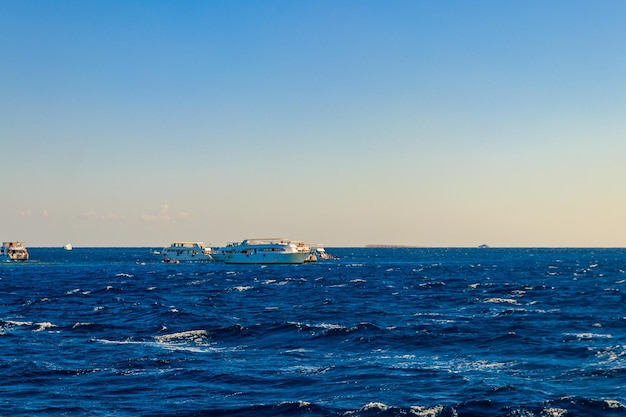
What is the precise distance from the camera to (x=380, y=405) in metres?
30.4

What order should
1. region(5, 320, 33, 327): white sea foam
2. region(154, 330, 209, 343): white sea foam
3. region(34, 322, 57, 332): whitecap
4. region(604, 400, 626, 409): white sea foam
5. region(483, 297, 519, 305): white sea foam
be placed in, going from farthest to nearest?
region(483, 297, 519, 305): white sea foam, region(5, 320, 33, 327): white sea foam, region(34, 322, 57, 332): whitecap, region(154, 330, 209, 343): white sea foam, region(604, 400, 626, 409): white sea foam

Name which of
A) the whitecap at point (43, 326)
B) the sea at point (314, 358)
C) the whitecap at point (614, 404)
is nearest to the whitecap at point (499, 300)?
the sea at point (314, 358)

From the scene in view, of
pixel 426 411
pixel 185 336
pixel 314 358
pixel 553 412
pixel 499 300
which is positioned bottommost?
pixel 185 336

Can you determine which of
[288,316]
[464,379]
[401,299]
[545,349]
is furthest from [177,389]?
[401,299]

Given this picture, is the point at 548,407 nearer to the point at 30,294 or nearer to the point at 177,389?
the point at 177,389

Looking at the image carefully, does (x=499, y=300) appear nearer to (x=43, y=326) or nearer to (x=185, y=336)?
(x=185, y=336)

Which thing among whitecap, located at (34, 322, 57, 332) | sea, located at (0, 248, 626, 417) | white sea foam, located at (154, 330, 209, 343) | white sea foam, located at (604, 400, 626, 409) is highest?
white sea foam, located at (604, 400, 626, 409)

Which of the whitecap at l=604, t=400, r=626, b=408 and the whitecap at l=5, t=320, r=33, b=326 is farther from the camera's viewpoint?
the whitecap at l=5, t=320, r=33, b=326

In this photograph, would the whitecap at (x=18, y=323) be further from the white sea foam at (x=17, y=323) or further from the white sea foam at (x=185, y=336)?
the white sea foam at (x=185, y=336)

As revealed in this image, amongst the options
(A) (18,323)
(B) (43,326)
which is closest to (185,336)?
(B) (43,326)

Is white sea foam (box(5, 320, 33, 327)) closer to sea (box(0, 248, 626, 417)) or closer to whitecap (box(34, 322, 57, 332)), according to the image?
sea (box(0, 248, 626, 417))

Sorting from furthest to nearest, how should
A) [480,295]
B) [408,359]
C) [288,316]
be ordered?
1. [480,295]
2. [288,316]
3. [408,359]

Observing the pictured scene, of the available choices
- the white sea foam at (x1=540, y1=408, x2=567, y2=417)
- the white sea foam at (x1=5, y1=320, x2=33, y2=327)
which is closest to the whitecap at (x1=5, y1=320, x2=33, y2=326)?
the white sea foam at (x1=5, y1=320, x2=33, y2=327)

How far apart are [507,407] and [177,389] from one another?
17705mm
